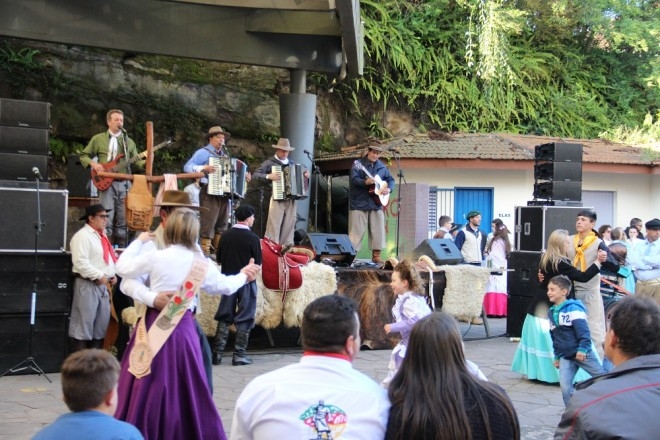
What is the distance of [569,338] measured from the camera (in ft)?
24.7

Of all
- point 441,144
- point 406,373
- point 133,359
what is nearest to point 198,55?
point 441,144

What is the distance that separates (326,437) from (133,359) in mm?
2741

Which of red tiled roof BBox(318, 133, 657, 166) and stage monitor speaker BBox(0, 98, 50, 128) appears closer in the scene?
stage monitor speaker BBox(0, 98, 50, 128)

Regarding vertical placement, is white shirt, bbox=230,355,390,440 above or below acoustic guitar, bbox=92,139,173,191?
below

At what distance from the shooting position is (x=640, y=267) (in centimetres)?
1242

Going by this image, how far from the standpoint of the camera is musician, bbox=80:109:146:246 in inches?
444

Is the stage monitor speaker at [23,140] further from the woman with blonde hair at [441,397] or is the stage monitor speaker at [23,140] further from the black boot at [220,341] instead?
the woman with blonde hair at [441,397]

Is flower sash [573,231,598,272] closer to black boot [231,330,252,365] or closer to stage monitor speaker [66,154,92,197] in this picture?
black boot [231,330,252,365]

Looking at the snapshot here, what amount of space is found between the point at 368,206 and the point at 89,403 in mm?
10562

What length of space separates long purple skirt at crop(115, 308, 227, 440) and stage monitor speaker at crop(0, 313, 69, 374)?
4321mm

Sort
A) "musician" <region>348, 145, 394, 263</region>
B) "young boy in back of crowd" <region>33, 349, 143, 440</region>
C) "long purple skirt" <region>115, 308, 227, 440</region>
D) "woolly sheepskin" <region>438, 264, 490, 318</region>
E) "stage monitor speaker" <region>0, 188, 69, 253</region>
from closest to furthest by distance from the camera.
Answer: "young boy in back of crowd" <region>33, 349, 143, 440</region>, "long purple skirt" <region>115, 308, 227, 440</region>, "stage monitor speaker" <region>0, 188, 69, 253</region>, "woolly sheepskin" <region>438, 264, 490, 318</region>, "musician" <region>348, 145, 394, 263</region>

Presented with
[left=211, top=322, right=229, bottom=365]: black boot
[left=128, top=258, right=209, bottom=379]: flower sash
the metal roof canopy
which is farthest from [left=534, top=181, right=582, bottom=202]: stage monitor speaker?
[left=128, top=258, right=209, bottom=379]: flower sash

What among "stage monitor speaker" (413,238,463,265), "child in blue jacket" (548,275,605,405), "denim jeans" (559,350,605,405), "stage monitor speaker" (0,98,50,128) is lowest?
"denim jeans" (559,350,605,405)

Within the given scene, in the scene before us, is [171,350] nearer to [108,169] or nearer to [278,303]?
[278,303]
